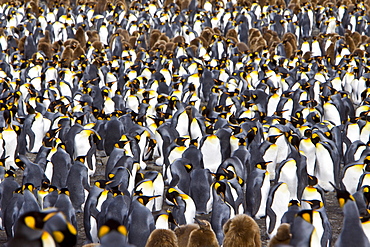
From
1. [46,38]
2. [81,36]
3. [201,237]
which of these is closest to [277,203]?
[201,237]

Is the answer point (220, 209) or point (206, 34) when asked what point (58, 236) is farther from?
point (206, 34)

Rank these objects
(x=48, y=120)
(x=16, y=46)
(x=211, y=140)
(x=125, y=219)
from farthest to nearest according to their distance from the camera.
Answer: (x=16, y=46), (x=48, y=120), (x=211, y=140), (x=125, y=219)

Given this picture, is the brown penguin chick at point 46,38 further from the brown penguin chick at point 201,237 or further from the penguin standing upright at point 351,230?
the penguin standing upright at point 351,230

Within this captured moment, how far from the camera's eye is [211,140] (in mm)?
7477

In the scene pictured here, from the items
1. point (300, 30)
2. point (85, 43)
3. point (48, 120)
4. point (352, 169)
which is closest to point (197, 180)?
point (352, 169)

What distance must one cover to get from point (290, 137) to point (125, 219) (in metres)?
2.48

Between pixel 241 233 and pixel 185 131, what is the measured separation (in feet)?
13.2

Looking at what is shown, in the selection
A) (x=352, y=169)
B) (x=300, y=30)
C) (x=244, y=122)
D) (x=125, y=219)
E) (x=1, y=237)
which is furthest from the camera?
(x=300, y=30)

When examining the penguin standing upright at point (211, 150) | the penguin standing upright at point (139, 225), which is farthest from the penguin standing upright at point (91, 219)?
the penguin standing upright at point (211, 150)

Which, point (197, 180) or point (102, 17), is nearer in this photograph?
point (197, 180)

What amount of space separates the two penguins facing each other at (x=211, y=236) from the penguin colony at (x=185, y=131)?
11 mm

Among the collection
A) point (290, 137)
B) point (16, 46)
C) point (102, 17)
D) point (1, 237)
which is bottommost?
point (1, 237)

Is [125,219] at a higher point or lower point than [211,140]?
lower

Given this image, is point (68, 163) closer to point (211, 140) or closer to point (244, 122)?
point (211, 140)
